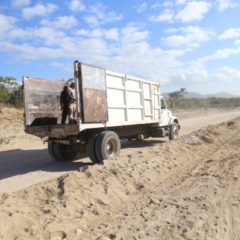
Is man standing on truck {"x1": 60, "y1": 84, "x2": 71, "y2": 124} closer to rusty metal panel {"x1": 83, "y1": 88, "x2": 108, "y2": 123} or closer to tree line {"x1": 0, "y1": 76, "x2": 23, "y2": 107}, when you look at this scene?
rusty metal panel {"x1": 83, "y1": 88, "x2": 108, "y2": 123}

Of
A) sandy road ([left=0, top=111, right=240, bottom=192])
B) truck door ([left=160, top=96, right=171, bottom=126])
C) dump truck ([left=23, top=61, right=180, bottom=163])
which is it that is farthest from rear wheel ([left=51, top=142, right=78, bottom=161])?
truck door ([left=160, top=96, right=171, bottom=126])

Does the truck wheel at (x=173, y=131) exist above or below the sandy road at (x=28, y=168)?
above

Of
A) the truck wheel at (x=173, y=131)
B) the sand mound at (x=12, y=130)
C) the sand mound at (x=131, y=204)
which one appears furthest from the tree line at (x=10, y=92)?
the sand mound at (x=131, y=204)

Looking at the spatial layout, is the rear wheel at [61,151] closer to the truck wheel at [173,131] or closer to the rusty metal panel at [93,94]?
the rusty metal panel at [93,94]

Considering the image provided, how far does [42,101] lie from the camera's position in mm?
13461

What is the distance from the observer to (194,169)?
36.2 feet

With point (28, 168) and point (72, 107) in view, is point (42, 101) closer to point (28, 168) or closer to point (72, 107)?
point (72, 107)

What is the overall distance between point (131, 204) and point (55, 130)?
4655 mm

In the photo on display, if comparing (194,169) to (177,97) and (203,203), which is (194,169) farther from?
(177,97)

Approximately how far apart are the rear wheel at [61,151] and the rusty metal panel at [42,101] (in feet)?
2.47

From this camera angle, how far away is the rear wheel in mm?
13438

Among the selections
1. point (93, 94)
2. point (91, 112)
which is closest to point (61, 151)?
point (91, 112)

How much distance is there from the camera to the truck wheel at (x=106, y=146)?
478 inches

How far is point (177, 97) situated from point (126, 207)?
7583cm
